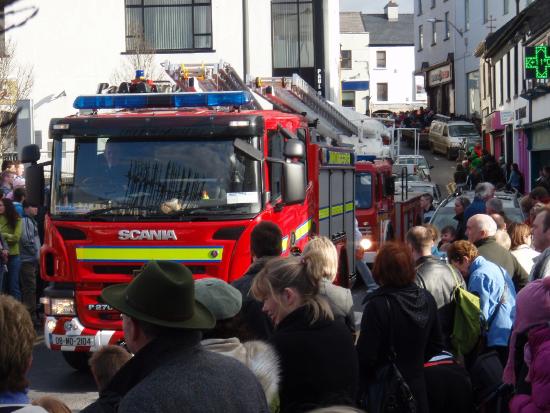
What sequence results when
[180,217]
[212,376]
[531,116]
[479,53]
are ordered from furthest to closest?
[479,53], [531,116], [180,217], [212,376]

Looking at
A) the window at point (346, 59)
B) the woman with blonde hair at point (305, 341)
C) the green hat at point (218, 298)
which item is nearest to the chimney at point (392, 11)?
the window at point (346, 59)

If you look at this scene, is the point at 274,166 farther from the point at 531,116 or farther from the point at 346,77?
the point at 346,77

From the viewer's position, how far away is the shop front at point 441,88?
6800 cm

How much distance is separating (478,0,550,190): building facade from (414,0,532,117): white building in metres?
5.76

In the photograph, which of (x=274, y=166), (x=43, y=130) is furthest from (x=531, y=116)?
(x=274, y=166)

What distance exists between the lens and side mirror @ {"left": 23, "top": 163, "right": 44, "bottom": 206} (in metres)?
10.6

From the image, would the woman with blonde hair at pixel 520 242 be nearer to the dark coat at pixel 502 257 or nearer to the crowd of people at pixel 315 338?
the crowd of people at pixel 315 338

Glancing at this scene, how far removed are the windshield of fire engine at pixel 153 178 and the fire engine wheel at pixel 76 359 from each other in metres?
1.71

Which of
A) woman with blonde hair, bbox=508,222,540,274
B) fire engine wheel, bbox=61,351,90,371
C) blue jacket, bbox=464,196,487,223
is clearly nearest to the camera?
woman with blonde hair, bbox=508,222,540,274

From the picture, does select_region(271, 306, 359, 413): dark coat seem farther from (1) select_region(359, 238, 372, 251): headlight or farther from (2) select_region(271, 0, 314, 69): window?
(2) select_region(271, 0, 314, 69): window

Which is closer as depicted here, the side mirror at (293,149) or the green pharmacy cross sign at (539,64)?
the side mirror at (293,149)

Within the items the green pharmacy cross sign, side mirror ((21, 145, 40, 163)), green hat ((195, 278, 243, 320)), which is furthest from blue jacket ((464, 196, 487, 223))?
the green pharmacy cross sign

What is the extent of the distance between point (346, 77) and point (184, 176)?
8448cm

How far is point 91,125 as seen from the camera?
34.6 ft
